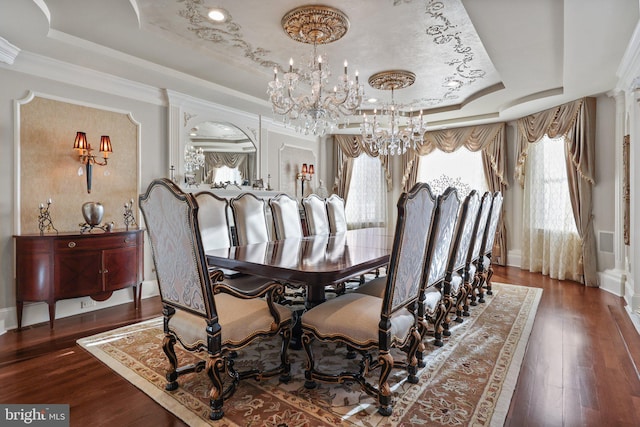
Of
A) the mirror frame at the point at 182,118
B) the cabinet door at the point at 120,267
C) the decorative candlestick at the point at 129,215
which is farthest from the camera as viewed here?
the mirror frame at the point at 182,118

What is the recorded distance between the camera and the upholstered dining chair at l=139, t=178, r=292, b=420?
157cm

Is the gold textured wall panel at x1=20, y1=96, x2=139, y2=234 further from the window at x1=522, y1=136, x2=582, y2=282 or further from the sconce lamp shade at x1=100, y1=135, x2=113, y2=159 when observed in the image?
the window at x1=522, y1=136, x2=582, y2=282

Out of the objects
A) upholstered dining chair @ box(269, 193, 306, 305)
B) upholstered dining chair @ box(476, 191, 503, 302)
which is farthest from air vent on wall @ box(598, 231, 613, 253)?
upholstered dining chair @ box(269, 193, 306, 305)

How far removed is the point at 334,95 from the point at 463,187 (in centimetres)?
410

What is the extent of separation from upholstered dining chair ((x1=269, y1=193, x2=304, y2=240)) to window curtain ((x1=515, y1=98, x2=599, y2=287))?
12.6ft

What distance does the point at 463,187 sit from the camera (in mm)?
6082

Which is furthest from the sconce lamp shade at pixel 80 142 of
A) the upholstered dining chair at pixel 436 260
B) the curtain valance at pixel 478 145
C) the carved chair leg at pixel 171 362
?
the curtain valance at pixel 478 145

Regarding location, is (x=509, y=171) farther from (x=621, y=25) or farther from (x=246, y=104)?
(x=246, y=104)

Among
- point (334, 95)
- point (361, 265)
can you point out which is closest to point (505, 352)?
point (361, 265)

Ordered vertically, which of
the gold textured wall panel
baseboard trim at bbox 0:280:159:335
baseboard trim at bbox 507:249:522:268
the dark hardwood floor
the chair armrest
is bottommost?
the dark hardwood floor

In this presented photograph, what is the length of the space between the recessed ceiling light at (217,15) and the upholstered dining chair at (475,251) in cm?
273

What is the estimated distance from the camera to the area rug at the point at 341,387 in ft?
5.40

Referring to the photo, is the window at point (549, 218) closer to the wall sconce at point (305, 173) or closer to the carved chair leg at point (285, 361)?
the wall sconce at point (305, 173)

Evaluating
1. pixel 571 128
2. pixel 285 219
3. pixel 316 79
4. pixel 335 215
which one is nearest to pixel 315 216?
pixel 335 215
